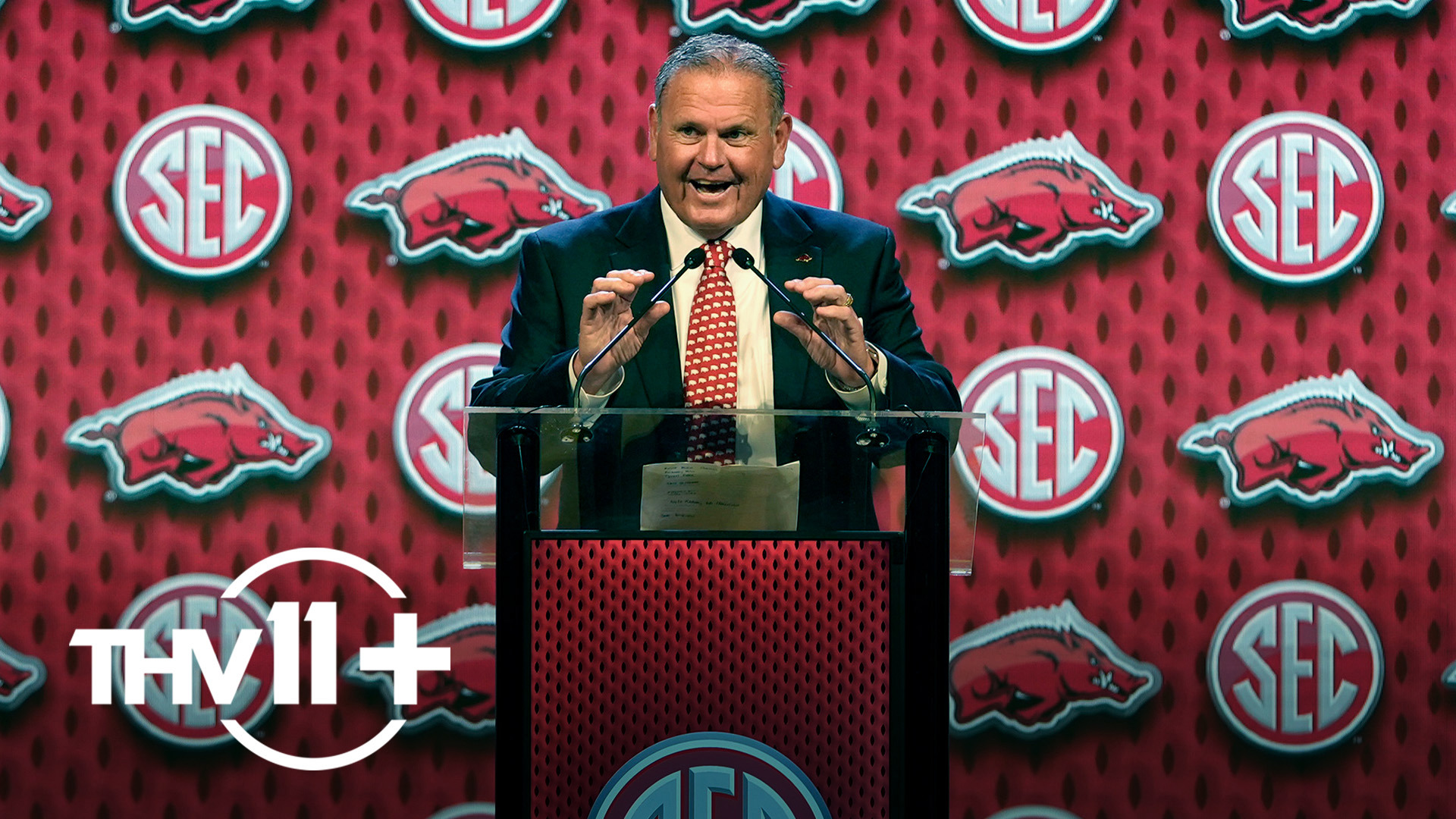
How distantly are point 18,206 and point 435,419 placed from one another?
3.39 feet

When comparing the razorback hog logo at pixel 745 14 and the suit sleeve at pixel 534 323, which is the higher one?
the razorback hog logo at pixel 745 14

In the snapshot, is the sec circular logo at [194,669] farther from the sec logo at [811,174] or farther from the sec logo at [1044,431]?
the sec logo at [1044,431]

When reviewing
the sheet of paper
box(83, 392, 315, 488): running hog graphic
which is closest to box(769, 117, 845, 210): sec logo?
box(83, 392, 315, 488): running hog graphic

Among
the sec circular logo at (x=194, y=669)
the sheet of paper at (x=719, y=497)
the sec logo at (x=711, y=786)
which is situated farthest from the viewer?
the sec circular logo at (x=194, y=669)

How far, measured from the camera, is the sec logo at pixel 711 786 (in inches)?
45.1

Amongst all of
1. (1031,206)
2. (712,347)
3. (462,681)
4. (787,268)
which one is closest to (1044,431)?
(1031,206)

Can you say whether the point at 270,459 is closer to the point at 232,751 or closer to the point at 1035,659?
the point at 232,751

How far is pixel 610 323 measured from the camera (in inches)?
54.4

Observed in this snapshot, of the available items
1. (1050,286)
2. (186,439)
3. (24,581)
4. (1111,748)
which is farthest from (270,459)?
(1111,748)

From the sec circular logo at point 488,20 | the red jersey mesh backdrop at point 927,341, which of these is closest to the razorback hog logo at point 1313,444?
the red jersey mesh backdrop at point 927,341

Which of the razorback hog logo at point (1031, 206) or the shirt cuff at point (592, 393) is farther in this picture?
the razorback hog logo at point (1031, 206)

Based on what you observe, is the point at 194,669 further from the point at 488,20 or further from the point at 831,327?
the point at 831,327

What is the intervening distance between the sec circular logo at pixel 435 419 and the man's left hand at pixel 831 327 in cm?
149

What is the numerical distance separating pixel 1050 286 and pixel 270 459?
1741 millimetres
